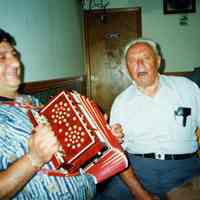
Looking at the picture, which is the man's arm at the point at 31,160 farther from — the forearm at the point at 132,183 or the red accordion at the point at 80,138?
the forearm at the point at 132,183

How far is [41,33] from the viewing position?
250cm

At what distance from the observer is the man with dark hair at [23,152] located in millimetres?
986

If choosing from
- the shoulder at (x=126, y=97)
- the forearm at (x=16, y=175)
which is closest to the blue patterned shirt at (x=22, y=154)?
the forearm at (x=16, y=175)

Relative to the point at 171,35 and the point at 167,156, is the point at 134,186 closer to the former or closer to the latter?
the point at 167,156

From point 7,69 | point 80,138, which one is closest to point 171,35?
point 7,69

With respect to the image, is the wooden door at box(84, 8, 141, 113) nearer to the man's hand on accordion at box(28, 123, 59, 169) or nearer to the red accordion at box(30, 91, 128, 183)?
the red accordion at box(30, 91, 128, 183)

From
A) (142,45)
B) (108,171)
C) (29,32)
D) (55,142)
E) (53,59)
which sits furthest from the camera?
(53,59)

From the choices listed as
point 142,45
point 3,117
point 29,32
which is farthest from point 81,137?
point 29,32

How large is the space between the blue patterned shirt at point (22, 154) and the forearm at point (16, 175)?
11 cm

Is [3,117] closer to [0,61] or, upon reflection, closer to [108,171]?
[0,61]

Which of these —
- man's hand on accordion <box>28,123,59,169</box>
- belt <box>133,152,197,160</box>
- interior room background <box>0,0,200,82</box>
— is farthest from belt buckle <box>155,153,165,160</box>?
interior room background <box>0,0,200,82</box>

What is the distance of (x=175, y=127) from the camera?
1.87 m

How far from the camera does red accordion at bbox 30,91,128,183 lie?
1043 mm

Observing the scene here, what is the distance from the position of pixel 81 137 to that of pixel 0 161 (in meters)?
0.37
